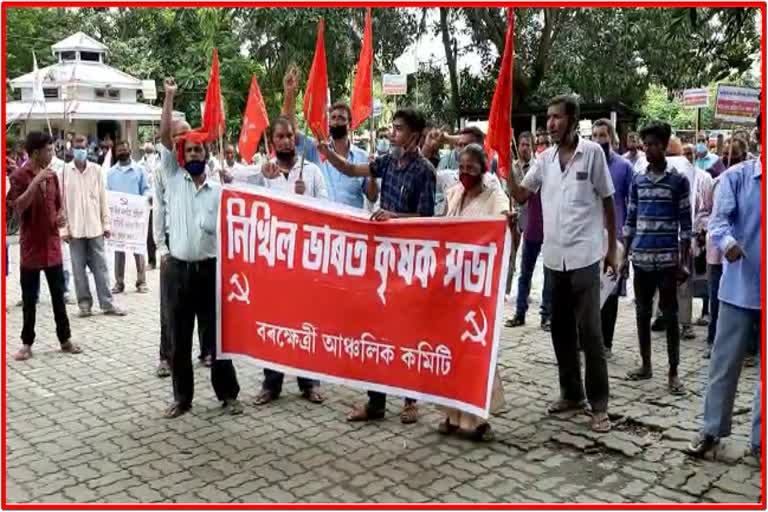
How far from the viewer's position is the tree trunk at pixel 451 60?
893 inches

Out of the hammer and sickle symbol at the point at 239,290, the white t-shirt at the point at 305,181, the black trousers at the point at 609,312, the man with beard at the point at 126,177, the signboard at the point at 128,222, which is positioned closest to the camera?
the hammer and sickle symbol at the point at 239,290

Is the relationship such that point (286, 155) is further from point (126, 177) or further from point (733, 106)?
point (733, 106)

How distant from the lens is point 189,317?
523 cm

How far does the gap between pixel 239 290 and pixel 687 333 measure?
444cm

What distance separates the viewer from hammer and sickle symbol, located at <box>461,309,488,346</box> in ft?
14.3

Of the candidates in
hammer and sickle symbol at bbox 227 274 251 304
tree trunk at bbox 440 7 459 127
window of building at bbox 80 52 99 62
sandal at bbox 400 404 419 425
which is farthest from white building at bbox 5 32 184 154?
sandal at bbox 400 404 419 425

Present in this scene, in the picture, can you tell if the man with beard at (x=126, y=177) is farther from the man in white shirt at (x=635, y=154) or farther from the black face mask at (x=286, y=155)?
the man in white shirt at (x=635, y=154)

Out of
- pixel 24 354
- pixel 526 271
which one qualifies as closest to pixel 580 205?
pixel 526 271

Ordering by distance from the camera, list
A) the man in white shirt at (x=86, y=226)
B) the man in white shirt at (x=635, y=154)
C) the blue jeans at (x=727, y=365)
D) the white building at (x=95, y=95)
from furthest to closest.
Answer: the white building at (x=95, y=95) → the man in white shirt at (x=86, y=226) → the man in white shirt at (x=635, y=154) → the blue jeans at (x=727, y=365)

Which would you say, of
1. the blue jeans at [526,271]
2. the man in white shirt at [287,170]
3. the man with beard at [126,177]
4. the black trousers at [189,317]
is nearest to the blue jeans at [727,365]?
the man in white shirt at [287,170]

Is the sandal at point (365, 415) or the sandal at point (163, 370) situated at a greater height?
the sandal at point (163, 370)

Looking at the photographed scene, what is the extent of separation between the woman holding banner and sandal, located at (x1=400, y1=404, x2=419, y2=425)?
247 millimetres

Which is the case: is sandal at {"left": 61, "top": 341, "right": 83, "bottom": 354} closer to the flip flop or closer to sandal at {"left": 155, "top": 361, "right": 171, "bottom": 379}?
sandal at {"left": 155, "top": 361, "right": 171, "bottom": 379}

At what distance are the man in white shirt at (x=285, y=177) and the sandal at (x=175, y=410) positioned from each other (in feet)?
1.63
